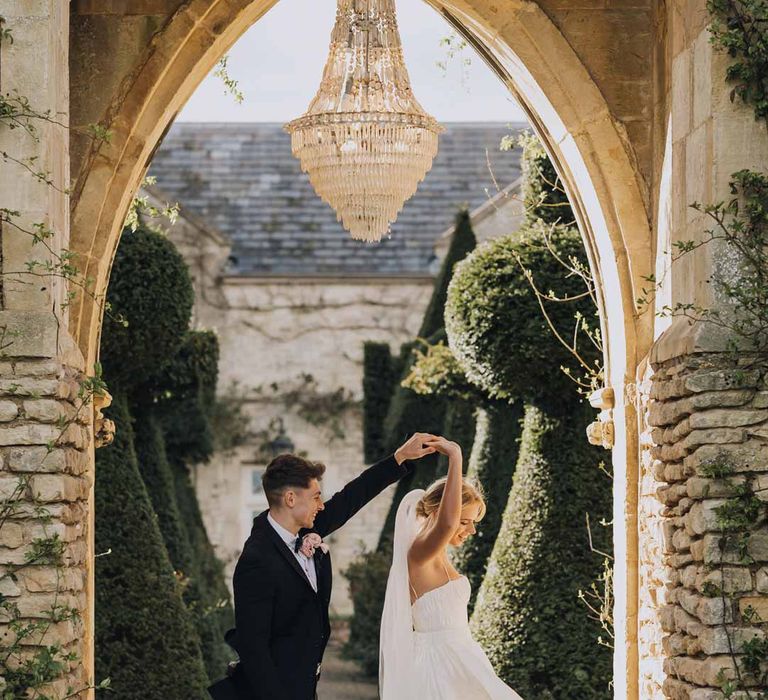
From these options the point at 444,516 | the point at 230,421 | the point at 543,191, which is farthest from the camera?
the point at 230,421

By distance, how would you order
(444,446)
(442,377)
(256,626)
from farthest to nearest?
(442,377), (444,446), (256,626)

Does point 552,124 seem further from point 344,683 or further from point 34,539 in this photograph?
point 344,683

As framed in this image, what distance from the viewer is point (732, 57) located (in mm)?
5445

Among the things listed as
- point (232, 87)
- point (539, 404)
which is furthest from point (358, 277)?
point (232, 87)

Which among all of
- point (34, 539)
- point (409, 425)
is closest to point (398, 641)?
point (34, 539)

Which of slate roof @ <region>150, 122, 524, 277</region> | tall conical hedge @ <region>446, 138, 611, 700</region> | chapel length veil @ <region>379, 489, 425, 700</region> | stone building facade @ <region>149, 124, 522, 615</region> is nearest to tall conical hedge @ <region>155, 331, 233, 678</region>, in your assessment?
tall conical hedge @ <region>446, 138, 611, 700</region>

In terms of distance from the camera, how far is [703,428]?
17.6 feet

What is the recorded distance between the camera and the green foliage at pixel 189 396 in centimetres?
1141

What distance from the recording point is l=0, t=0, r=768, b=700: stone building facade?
528 centimetres

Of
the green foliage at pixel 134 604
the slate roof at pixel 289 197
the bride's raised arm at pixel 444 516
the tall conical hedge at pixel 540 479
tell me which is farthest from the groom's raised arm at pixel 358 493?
the slate roof at pixel 289 197

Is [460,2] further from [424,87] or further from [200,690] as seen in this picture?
[424,87]

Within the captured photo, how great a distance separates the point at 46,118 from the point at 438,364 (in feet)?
19.1

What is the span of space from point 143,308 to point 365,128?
2783 mm

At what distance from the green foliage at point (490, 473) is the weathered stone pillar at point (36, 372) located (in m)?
4.32
